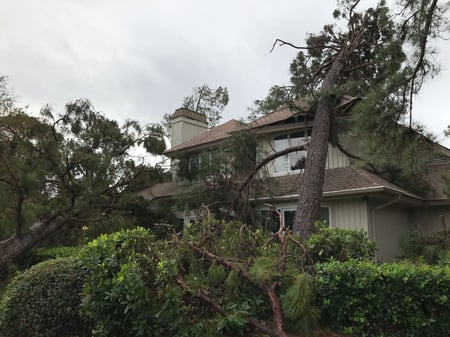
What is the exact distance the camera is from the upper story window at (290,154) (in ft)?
41.8

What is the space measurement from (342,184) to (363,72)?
501cm

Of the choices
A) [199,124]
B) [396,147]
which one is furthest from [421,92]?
[199,124]

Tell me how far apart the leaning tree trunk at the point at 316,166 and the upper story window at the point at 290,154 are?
1.73m

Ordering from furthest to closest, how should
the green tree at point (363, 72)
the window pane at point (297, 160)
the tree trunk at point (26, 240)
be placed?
the window pane at point (297, 160) < the tree trunk at point (26, 240) < the green tree at point (363, 72)

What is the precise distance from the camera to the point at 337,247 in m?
5.98

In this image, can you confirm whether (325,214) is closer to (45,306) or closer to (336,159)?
(336,159)

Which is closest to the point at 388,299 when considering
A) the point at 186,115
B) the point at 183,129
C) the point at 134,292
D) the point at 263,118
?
the point at 134,292

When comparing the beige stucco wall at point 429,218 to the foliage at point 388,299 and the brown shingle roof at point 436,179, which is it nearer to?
the brown shingle roof at point 436,179

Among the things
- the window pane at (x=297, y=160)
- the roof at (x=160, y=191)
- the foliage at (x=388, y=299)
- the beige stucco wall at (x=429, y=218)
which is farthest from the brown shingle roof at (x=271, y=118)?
the foliage at (x=388, y=299)

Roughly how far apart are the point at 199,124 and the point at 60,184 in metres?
10.2

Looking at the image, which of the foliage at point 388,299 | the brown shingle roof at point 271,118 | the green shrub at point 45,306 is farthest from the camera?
the brown shingle roof at point 271,118

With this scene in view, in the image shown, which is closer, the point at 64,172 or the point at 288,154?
the point at 64,172

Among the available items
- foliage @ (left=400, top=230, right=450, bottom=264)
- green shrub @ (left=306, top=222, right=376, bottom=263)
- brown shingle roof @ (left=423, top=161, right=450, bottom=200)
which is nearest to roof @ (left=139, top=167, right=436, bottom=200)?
brown shingle roof @ (left=423, top=161, right=450, bottom=200)

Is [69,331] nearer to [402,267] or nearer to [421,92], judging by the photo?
[402,267]
